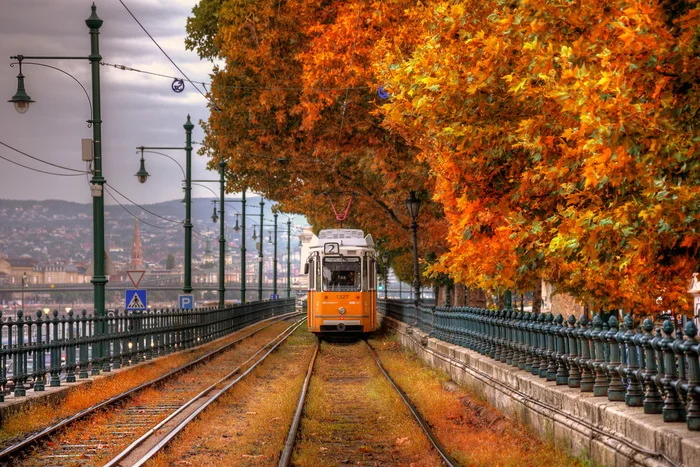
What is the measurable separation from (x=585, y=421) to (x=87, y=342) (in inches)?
489

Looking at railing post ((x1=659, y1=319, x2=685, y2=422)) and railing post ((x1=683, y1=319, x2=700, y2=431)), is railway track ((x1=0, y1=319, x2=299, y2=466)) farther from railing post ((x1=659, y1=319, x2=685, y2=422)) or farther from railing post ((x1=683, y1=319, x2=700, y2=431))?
railing post ((x1=683, y1=319, x2=700, y2=431))

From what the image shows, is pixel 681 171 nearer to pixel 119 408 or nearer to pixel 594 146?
pixel 594 146

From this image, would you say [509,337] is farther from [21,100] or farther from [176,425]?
[21,100]

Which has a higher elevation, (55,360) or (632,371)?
(632,371)

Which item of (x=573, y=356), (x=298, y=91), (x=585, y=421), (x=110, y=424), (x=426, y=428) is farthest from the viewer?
(x=298, y=91)

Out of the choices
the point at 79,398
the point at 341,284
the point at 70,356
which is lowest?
the point at 79,398

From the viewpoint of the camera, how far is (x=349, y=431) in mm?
15023

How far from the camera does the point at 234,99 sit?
3133 centimetres

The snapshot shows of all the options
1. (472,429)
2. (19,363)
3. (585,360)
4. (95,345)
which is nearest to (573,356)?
(585,360)

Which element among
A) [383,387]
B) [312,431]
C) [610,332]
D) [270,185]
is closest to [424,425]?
[312,431]

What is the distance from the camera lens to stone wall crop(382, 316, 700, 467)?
8.13 metres

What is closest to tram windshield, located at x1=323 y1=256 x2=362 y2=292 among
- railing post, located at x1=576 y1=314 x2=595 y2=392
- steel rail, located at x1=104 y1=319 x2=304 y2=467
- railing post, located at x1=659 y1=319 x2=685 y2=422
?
steel rail, located at x1=104 y1=319 x2=304 y2=467

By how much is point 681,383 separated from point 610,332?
171cm

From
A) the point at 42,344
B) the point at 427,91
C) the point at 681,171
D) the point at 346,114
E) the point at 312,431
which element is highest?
the point at 346,114
